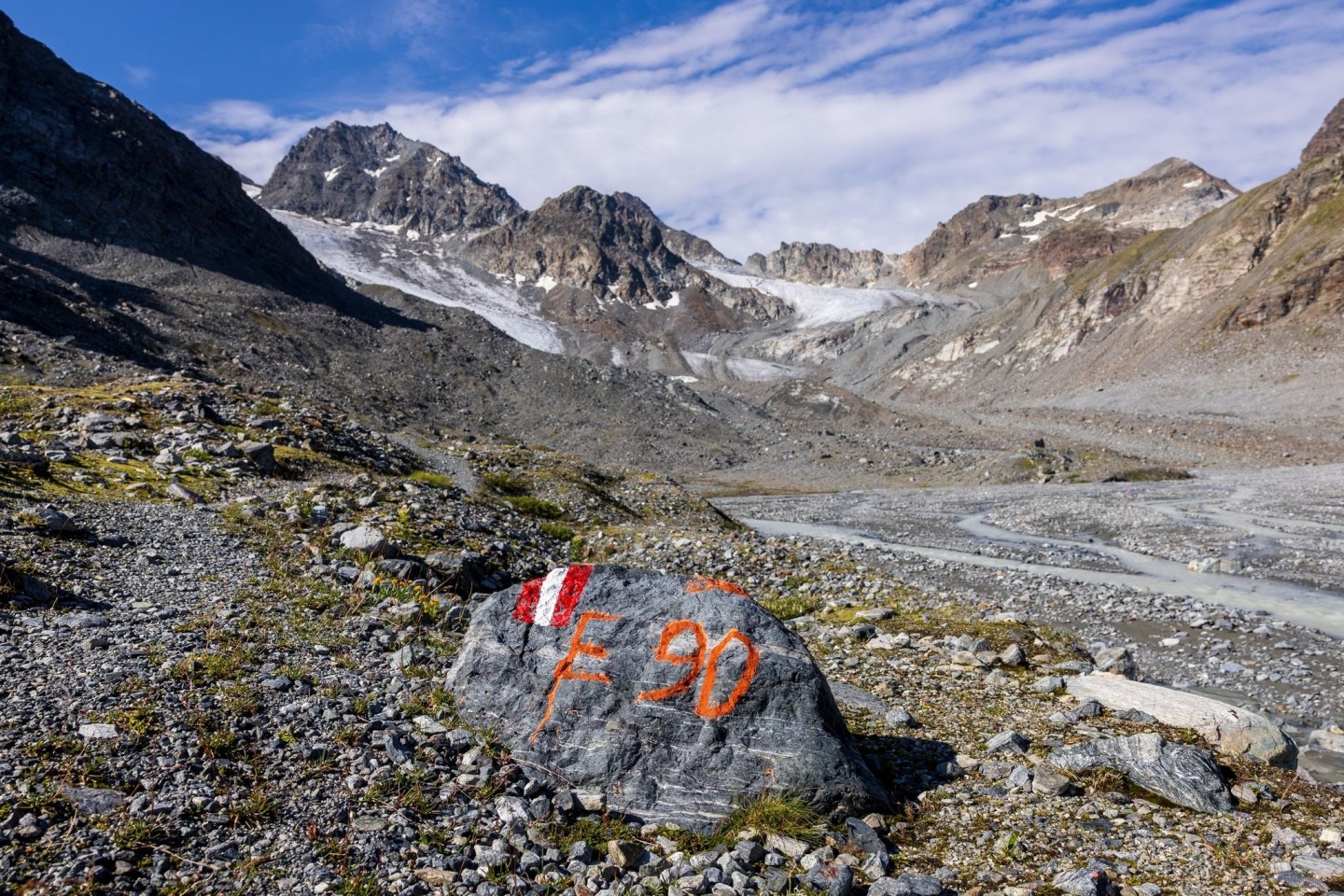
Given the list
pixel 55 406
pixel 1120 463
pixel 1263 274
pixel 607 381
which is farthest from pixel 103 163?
pixel 1263 274

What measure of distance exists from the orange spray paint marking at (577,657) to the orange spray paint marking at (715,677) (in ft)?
3.29

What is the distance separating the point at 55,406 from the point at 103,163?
8379 cm

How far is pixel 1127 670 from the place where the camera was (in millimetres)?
13195

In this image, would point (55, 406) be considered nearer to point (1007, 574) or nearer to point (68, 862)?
point (68, 862)

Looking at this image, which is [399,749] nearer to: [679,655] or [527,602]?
[527,602]

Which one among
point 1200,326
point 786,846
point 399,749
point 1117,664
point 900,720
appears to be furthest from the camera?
point 1200,326

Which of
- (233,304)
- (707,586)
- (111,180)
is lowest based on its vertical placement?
(707,586)

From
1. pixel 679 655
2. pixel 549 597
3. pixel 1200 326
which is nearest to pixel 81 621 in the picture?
pixel 549 597

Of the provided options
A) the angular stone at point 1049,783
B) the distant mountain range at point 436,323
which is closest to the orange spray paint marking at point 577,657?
the angular stone at point 1049,783

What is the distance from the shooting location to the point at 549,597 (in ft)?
27.2

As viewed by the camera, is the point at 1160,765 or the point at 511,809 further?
the point at 1160,765

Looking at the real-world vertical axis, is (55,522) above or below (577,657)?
below

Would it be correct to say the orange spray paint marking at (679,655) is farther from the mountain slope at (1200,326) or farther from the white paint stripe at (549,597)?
the mountain slope at (1200,326)

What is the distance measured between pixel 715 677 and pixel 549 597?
84.0 inches
